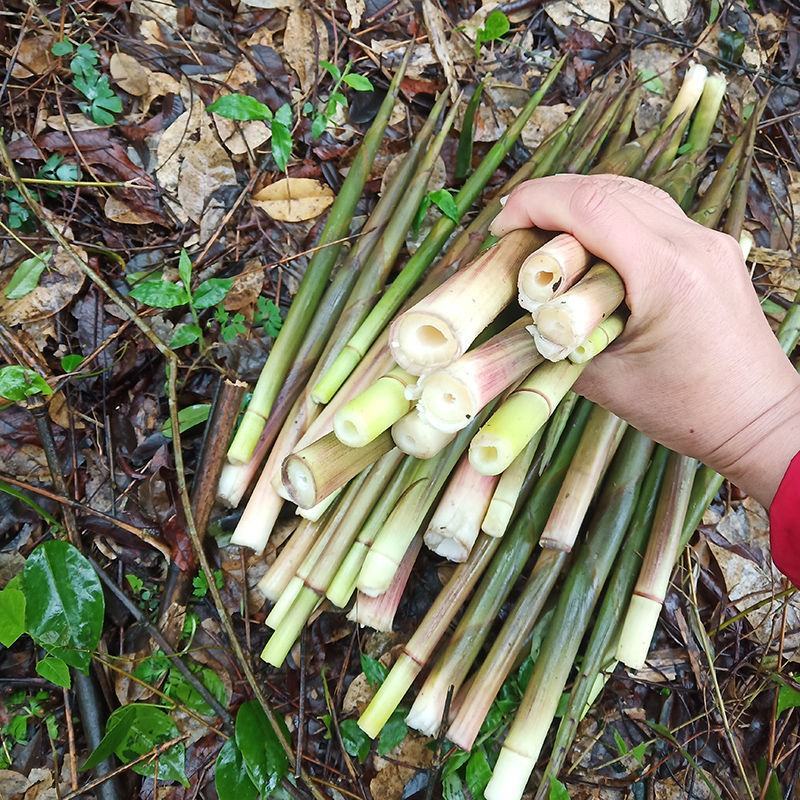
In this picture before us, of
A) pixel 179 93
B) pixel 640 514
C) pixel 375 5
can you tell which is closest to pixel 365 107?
pixel 375 5

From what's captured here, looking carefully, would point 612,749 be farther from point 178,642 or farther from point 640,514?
point 178,642

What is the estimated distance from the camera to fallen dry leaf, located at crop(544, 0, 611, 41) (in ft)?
7.50

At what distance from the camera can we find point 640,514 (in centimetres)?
166

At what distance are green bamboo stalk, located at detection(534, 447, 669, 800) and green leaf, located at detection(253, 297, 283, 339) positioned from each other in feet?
3.54

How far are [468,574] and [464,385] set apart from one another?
757 millimetres

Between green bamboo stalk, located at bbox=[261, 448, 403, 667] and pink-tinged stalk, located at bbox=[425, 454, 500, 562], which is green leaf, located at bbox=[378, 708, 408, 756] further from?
pink-tinged stalk, located at bbox=[425, 454, 500, 562]

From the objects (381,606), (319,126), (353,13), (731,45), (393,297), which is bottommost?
(381,606)

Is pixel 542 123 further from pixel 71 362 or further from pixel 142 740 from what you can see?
pixel 142 740

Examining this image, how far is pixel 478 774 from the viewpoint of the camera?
1.54 meters

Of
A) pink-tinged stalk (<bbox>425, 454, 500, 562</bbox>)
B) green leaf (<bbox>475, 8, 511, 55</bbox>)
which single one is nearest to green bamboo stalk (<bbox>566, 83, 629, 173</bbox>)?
green leaf (<bbox>475, 8, 511, 55</bbox>)

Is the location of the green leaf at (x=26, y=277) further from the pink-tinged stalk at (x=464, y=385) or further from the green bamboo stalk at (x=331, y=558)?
the pink-tinged stalk at (x=464, y=385)

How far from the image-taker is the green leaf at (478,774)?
1.53 meters

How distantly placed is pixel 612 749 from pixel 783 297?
1.51 meters

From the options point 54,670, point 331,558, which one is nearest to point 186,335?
point 331,558
